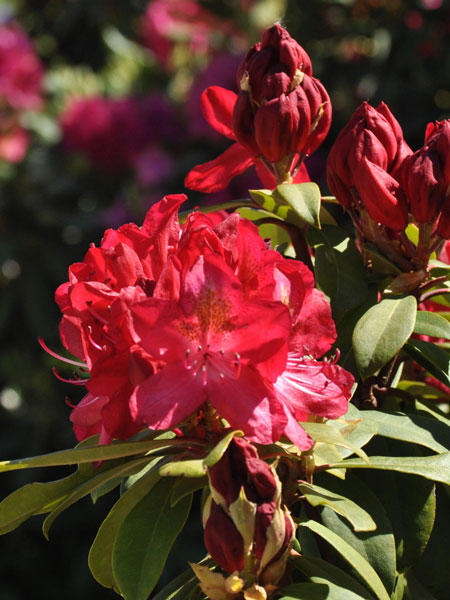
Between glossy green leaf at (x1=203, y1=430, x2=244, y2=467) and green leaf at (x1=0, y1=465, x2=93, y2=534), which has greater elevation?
glossy green leaf at (x1=203, y1=430, x2=244, y2=467)

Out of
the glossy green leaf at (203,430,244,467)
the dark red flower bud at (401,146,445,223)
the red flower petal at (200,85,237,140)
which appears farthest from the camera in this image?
the red flower petal at (200,85,237,140)

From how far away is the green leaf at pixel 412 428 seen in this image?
0.77m

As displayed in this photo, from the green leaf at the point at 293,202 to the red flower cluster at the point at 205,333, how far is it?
0.28 feet

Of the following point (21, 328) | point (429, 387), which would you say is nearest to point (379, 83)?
point (21, 328)

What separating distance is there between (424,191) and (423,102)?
89.8 inches

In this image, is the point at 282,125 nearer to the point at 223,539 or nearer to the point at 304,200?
the point at 304,200

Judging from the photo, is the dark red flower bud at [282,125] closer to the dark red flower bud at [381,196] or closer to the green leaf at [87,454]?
the dark red flower bud at [381,196]

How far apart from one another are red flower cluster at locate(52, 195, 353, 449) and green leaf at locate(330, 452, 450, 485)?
5 centimetres

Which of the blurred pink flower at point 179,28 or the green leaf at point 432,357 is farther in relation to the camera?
the blurred pink flower at point 179,28

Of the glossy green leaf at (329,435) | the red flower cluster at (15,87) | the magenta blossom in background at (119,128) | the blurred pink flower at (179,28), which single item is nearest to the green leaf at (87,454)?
the glossy green leaf at (329,435)

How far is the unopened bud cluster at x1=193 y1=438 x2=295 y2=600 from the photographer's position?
2.13 feet

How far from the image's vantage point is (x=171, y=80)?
4176mm

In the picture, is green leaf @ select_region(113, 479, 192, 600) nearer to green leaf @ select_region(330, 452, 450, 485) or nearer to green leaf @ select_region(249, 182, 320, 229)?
green leaf @ select_region(330, 452, 450, 485)

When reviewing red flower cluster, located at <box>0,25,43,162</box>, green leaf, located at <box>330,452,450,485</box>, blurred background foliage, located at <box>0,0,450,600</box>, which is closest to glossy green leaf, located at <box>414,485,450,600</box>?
green leaf, located at <box>330,452,450,485</box>
